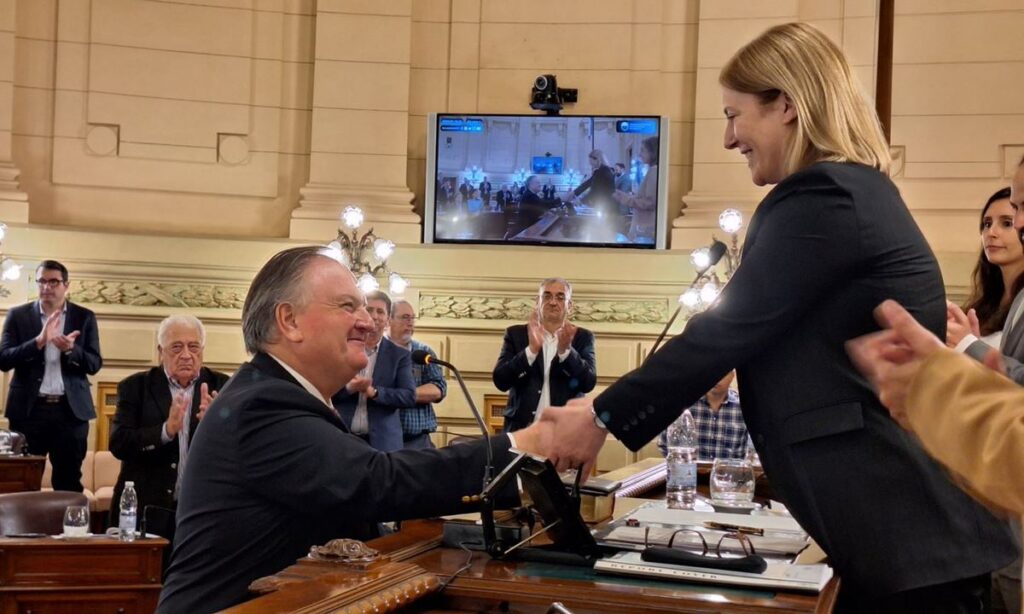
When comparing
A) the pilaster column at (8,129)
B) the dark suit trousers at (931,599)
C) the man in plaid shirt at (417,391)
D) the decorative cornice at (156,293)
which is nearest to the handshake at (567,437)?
the dark suit trousers at (931,599)

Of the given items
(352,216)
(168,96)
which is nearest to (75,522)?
(352,216)

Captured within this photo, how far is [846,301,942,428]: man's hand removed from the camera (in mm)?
1295

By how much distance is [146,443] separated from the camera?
5402 millimetres

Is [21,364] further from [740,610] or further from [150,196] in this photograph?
[740,610]

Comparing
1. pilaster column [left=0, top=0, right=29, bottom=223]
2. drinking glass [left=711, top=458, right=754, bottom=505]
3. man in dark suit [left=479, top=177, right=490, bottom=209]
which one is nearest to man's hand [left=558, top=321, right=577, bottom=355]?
man in dark suit [left=479, top=177, right=490, bottom=209]

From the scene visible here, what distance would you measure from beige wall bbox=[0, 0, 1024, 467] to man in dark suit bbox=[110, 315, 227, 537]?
12.7ft

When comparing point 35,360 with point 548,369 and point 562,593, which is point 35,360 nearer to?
point 548,369

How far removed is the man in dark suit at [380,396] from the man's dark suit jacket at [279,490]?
156 inches

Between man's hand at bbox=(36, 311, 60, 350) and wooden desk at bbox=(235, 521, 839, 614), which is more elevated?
man's hand at bbox=(36, 311, 60, 350)

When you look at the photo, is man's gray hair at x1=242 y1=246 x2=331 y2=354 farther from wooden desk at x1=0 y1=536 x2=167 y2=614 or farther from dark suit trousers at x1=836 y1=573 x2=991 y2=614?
wooden desk at x1=0 y1=536 x2=167 y2=614

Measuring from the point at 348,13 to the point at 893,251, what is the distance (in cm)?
824

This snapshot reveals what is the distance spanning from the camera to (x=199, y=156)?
9906mm

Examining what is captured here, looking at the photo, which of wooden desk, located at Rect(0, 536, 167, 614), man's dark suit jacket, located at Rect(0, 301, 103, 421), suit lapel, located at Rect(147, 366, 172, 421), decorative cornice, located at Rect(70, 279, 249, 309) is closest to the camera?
wooden desk, located at Rect(0, 536, 167, 614)

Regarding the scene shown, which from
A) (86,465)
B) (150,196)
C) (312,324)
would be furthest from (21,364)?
(312,324)
